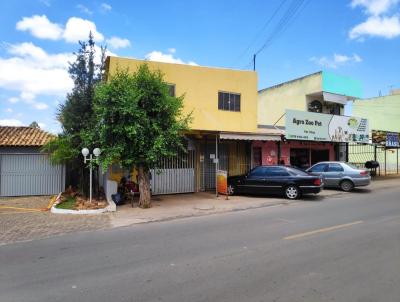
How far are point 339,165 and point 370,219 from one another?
859cm

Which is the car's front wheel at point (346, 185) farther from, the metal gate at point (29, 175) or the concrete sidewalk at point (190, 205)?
the metal gate at point (29, 175)

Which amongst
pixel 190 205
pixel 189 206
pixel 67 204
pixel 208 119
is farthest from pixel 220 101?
pixel 67 204

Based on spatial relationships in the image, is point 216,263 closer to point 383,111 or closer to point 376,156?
point 376,156

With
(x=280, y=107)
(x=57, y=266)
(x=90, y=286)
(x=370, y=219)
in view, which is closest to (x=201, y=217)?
(x=370, y=219)

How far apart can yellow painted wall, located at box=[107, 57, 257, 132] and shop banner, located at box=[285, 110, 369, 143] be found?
7.20 feet

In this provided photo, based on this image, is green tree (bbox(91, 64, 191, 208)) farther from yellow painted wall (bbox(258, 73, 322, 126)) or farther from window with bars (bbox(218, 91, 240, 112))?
yellow painted wall (bbox(258, 73, 322, 126))

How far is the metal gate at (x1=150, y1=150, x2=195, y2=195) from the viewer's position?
17078mm

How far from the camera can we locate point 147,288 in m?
4.96

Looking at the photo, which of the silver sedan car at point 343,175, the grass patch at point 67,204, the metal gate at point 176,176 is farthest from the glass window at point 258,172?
the grass patch at point 67,204

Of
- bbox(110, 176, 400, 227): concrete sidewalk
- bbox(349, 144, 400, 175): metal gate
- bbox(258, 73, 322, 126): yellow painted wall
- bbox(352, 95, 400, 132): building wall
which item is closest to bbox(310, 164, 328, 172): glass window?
bbox(110, 176, 400, 227): concrete sidewalk

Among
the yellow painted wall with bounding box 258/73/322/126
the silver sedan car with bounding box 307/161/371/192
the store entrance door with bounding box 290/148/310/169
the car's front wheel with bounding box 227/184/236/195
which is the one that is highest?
the yellow painted wall with bounding box 258/73/322/126

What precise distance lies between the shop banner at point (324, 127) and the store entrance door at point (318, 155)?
1.92 m

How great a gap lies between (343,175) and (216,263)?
44.7 feet

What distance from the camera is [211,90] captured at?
755 inches
